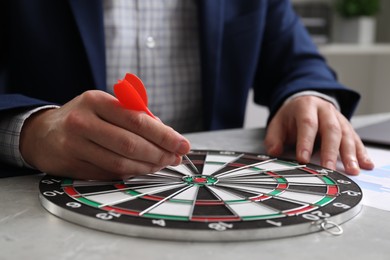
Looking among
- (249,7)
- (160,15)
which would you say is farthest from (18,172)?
(249,7)

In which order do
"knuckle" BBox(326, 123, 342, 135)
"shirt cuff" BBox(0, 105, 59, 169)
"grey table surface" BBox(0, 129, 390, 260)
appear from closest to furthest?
1. "grey table surface" BBox(0, 129, 390, 260)
2. "shirt cuff" BBox(0, 105, 59, 169)
3. "knuckle" BBox(326, 123, 342, 135)

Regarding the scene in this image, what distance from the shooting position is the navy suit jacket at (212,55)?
1.07 m

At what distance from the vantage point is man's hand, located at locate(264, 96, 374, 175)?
754mm

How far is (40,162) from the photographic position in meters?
0.64

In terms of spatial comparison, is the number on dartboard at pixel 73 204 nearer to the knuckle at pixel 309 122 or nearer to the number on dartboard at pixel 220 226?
the number on dartboard at pixel 220 226

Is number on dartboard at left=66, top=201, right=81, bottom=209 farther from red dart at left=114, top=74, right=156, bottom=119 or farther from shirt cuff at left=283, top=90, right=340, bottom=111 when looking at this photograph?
shirt cuff at left=283, top=90, right=340, bottom=111

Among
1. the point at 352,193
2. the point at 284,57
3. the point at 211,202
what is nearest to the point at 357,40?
the point at 284,57

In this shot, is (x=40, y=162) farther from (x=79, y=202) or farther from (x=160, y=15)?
(x=160, y=15)

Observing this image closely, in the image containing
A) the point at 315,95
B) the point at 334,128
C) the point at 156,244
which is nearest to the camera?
the point at 156,244

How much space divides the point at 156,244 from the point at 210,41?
85 cm

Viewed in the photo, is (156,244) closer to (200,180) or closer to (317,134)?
(200,180)

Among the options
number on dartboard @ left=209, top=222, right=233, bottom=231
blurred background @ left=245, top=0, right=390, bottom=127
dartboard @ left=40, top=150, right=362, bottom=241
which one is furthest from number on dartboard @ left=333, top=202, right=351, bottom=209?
blurred background @ left=245, top=0, right=390, bottom=127

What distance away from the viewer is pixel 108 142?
0.58 metres

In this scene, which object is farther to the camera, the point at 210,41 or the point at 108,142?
the point at 210,41
